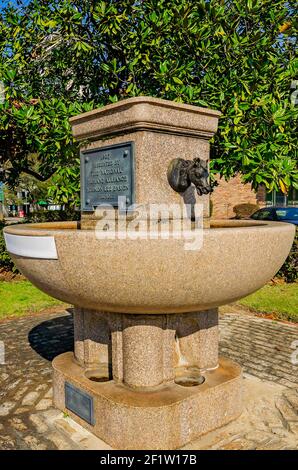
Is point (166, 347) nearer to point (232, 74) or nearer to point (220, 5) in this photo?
point (232, 74)

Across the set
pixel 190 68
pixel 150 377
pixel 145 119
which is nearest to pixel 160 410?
pixel 150 377

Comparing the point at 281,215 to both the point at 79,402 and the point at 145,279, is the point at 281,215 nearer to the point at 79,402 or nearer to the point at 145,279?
the point at 79,402

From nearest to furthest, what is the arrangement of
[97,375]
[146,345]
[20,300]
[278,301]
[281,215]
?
[146,345] → [97,375] → [278,301] → [20,300] → [281,215]

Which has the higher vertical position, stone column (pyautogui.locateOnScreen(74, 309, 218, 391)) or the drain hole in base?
stone column (pyautogui.locateOnScreen(74, 309, 218, 391))

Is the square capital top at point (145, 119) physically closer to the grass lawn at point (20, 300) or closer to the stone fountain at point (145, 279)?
the stone fountain at point (145, 279)

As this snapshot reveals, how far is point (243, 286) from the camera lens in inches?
103

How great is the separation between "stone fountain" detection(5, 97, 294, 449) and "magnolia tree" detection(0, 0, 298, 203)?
2.68 m

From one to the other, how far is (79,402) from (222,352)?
2.11 metres

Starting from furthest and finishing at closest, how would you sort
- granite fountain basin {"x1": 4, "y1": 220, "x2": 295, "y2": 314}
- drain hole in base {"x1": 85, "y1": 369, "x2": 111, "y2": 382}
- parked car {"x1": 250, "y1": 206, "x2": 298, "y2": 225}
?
parked car {"x1": 250, "y1": 206, "x2": 298, "y2": 225}
drain hole in base {"x1": 85, "y1": 369, "x2": 111, "y2": 382}
granite fountain basin {"x1": 4, "y1": 220, "x2": 295, "y2": 314}

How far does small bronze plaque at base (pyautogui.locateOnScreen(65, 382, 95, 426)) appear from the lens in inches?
114

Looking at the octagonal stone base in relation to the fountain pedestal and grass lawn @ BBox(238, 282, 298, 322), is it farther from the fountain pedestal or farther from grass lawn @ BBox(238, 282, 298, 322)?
grass lawn @ BBox(238, 282, 298, 322)

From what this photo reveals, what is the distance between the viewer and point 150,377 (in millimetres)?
2857

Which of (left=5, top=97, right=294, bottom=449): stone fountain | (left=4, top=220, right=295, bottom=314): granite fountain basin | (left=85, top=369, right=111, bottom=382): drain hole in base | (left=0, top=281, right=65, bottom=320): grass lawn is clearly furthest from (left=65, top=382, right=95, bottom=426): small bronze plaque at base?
(left=0, top=281, right=65, bottom=320): grass lawn
